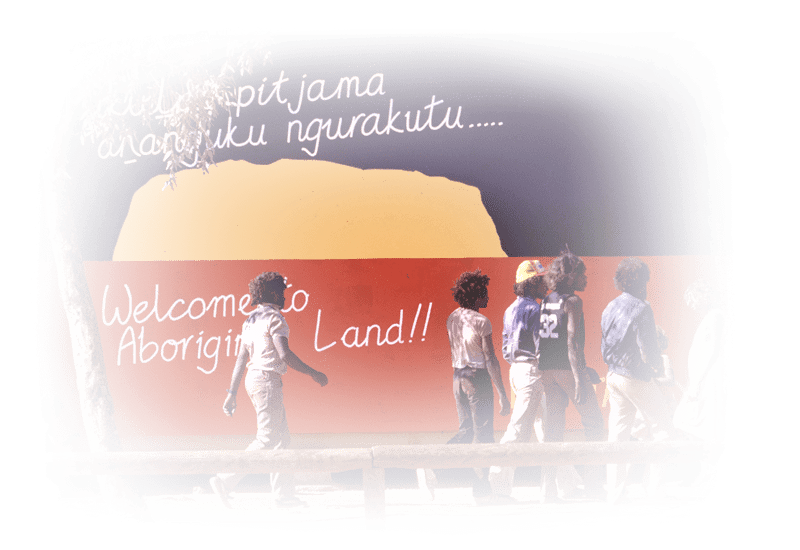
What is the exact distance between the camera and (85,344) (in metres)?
5.87

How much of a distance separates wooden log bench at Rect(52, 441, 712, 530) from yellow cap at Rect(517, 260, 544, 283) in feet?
4.69

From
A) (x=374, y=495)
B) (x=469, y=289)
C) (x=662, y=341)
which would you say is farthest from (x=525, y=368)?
(x=374, y=495)

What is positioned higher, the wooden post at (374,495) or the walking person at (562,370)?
the walking person at (562,370)

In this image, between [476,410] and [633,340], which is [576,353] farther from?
[476,410]

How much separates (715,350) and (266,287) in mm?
3782

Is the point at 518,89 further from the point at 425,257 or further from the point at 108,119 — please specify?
the point at 108,119

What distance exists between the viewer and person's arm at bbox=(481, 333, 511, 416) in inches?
216

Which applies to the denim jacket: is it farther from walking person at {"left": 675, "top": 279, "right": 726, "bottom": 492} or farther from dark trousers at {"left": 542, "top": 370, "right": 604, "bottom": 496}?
walking person at {"left": 675, "top": 279, "right": 726, "bottom": 492}

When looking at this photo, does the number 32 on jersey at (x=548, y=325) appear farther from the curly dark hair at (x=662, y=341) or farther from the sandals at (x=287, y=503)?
the sandals at (x=287, y=503)

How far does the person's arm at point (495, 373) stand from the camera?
18.0 ft

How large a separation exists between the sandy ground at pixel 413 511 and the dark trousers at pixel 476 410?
0.89 feet

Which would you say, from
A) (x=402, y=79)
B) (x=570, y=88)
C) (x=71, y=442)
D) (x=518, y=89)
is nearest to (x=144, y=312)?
(x=71, y=442)

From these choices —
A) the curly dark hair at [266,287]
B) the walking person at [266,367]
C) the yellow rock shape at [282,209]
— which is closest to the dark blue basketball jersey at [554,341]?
the yellow rock shape at [282,209]

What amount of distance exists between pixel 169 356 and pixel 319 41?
9.99ft
